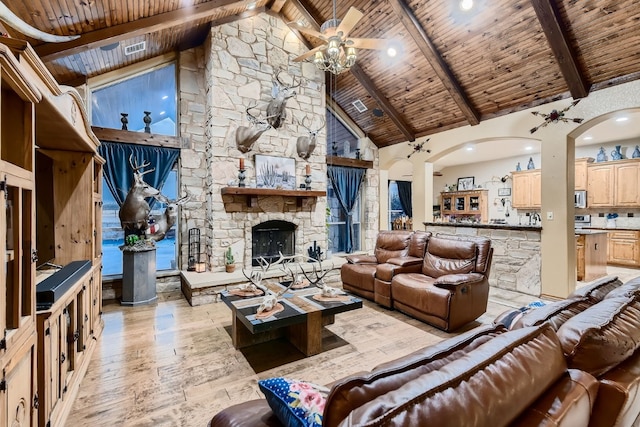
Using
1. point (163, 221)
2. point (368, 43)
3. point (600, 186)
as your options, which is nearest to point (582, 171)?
point (600, 186)

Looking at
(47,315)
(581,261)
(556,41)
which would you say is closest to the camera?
(47,315)

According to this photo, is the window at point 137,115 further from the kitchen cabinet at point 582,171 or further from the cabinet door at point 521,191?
the kitchen cabinet at point 582,171

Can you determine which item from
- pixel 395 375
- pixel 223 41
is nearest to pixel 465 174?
pixel 223 41

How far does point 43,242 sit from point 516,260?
19.7ft

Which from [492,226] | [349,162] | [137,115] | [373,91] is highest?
[373,91]

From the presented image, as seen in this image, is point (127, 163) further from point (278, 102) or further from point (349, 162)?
point (349, 162)

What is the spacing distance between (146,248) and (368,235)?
15.3ft

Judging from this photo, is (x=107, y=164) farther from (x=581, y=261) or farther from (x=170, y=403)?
(x=581, y=261)

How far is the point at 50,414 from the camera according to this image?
5.77ft

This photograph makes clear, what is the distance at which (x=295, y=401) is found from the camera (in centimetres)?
99

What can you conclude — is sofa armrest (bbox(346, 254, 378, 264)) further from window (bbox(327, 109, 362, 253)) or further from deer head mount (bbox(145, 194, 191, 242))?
deer head mount (bbox(145, 194, 191, 242))

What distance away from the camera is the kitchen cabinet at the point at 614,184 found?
257 inches

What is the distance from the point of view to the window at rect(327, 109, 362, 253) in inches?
272

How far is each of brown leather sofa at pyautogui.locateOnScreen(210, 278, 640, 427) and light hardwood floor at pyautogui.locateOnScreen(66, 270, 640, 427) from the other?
4.12ft
